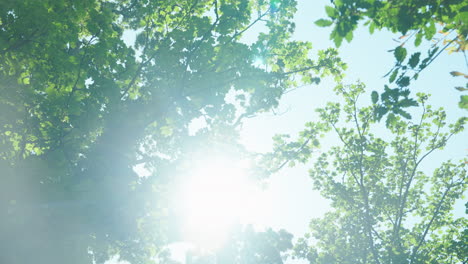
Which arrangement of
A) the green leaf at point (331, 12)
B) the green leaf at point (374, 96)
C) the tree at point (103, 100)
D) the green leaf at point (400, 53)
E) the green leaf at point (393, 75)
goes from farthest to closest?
1. the tree at point (103, 100)
2. the green leaf at point (374, 96)
3. the green leaf at point (393, 75)
4. the green leaf at point (400, 53)
5. the green leaf at point (331, 12)

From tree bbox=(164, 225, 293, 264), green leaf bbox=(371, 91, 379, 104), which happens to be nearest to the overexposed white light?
green leaf bbox=(371, 91, 379, 104)

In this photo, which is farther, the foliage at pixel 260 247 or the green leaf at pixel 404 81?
the foliage at pixel 260 247

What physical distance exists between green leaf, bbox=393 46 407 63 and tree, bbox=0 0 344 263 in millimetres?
5383

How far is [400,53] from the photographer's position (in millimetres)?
3279

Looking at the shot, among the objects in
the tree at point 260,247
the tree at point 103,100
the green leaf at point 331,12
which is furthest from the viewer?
the tree at point 260,247

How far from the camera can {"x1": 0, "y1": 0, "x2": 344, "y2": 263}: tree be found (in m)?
6.59

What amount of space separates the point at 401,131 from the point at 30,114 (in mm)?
16706

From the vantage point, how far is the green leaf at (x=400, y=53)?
3279mm

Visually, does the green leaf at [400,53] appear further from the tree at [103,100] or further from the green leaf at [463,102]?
the tree at [103,100]

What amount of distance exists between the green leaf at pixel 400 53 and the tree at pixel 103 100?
17.7 ft

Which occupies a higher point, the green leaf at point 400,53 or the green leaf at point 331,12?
the green leaf at point 331,12

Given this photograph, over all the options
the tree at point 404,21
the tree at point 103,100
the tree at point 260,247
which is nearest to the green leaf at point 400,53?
the tree at point 404,21

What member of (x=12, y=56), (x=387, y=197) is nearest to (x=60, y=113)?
(x=12, y=56)

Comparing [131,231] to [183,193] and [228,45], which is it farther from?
[228,45]
